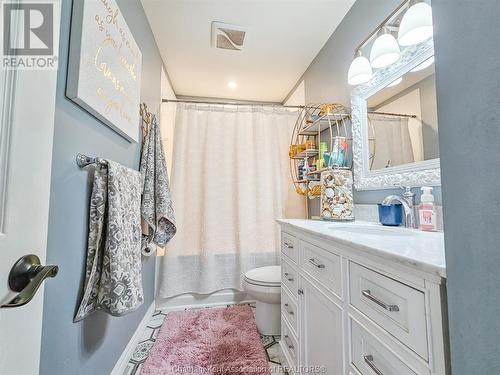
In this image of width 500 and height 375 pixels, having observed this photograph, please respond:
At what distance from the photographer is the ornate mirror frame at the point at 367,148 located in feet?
3.16

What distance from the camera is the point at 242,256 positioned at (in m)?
2.07

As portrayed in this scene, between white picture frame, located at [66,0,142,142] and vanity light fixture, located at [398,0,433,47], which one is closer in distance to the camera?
white picture frame, located at [66,0,142,142]

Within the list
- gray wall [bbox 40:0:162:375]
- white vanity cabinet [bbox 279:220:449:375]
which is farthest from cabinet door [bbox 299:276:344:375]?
gray wall [bbox 40:0:162:375]

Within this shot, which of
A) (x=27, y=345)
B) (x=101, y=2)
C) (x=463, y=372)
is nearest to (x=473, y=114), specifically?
(x=463, y=372)

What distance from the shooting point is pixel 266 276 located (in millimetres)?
1652

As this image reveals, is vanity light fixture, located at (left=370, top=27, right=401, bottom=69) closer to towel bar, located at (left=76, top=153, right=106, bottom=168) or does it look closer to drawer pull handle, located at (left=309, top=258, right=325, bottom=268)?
drawer pull handle, located at (left=309, top=258, right=325, bottom=268)

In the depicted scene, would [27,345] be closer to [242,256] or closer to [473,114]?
[473,114]

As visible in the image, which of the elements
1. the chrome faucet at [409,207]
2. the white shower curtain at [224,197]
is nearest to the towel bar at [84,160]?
the white shower curtain at [224,197]

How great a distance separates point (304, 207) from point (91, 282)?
1.79m

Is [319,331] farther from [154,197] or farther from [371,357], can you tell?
[154,197]

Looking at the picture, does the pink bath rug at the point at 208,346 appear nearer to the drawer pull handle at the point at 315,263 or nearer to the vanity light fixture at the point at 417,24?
the drawer pull handle at the point at 315,263

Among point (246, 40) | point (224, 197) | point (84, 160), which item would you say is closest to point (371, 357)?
point (84, 160)

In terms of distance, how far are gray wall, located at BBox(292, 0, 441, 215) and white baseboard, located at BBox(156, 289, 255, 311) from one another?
1093 mm

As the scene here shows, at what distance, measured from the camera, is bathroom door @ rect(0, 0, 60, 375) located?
1.18 ft
